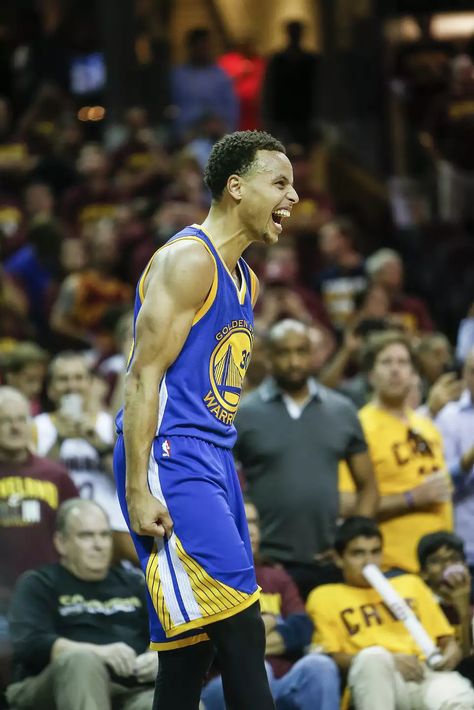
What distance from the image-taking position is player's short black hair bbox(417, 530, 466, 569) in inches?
255

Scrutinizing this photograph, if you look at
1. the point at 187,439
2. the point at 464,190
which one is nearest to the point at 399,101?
the point at 464,190

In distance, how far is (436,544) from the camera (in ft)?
21.3

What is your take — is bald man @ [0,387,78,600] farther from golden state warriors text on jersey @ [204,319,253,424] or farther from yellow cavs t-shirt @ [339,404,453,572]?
golden state warriors text on jersey @ [204,319,253,424]

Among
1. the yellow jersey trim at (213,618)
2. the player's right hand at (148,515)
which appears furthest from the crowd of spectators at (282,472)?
the player's right hand at (148,515)

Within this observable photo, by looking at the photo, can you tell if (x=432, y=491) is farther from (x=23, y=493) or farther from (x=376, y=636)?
(x=23, y=493)

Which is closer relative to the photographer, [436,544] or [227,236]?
[227,236]

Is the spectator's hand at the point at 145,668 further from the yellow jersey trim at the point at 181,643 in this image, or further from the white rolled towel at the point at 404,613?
the yellow jersey trim at the point at 181,643

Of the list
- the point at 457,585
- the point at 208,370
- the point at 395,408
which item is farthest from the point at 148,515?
the point at 395,408

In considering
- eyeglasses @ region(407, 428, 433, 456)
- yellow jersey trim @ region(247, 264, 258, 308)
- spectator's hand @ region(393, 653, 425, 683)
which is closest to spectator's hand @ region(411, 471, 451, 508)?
eyeglasses @ region(407, 428, 433, 456)

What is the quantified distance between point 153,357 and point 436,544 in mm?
2953

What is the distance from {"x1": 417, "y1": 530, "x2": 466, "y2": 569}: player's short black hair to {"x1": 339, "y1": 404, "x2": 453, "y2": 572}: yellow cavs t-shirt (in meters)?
0.32

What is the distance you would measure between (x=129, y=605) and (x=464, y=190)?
26.7ft

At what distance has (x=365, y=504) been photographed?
6766mm

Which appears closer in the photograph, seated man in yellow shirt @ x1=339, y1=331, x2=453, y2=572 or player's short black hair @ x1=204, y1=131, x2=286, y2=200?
player's short black hair @ x1=204, y1=131, x2=286, y2=200
